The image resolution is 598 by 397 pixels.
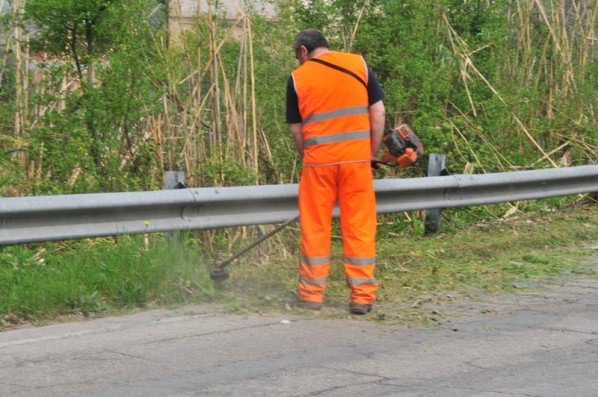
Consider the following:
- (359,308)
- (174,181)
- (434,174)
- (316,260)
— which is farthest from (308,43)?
(434,174)

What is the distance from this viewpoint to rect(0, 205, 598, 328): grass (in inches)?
272

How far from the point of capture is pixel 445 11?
39.0 ft

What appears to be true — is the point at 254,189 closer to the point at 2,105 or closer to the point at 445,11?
the point at 2,105

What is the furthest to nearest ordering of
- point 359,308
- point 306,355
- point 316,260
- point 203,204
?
point 203,204, point 316,260, point 359,308, point 306,355

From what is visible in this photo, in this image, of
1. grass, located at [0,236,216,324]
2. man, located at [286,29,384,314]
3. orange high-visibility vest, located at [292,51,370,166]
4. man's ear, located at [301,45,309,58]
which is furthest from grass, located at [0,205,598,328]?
man's ear, located at [301,45,309,58]

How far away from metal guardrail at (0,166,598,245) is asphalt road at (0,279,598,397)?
79 centimetres

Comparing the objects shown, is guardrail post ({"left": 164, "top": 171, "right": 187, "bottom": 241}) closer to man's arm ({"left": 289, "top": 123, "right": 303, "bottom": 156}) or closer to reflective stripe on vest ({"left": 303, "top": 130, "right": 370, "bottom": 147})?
man's arm ({"left": 289, "top": 123, "right": 303, "bottom": 156})

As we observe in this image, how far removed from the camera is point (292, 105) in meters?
7.33

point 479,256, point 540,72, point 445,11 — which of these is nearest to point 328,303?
point 479,256

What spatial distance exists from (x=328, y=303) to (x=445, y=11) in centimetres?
543

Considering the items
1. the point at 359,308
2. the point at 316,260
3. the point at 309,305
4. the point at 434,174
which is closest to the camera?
the point at 359,308

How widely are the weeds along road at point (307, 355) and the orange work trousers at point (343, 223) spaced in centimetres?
37

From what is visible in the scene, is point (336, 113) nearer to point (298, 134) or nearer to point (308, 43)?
point (298, 134)

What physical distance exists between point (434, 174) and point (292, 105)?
9.87 feet
